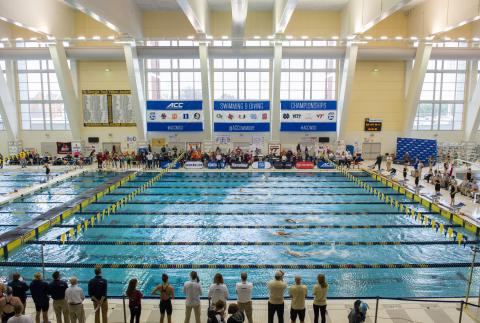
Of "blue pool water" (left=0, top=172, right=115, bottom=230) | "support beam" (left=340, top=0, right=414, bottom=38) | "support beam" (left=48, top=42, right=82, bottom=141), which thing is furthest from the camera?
"support beam" (left=48, top=42, right=82, bottom=141)

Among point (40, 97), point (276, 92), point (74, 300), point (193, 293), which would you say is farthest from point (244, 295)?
point (40, 97)

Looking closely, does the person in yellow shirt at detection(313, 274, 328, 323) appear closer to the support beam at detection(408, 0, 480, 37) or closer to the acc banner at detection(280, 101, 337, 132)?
the support beam at detection(408, 0, 480, 37)

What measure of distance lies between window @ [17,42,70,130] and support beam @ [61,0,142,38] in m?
6.96

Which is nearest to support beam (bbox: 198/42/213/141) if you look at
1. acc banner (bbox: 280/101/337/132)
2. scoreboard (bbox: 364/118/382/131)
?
acc banner (bbox: 280/101/337/132)

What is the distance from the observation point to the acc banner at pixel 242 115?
22297 mm

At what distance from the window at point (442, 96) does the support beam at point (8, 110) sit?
24.2 m

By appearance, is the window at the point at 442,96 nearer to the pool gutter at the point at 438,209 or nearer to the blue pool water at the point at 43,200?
the pool gutter at the point at 438,209

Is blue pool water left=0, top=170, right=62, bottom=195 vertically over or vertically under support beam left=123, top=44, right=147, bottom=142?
under

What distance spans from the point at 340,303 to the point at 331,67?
63.2ft

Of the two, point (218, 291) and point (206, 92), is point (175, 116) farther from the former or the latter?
A: point (218, 291)

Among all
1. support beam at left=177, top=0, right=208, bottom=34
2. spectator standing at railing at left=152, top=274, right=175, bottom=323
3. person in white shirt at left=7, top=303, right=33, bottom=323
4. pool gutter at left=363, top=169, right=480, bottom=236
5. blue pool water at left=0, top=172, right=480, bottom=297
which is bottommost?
blue pool water at left=0, top=172, right=480, bottom=297

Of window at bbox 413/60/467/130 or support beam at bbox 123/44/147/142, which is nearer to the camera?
support beam at bbox 123/44/147/142

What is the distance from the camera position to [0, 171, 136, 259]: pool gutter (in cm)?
882

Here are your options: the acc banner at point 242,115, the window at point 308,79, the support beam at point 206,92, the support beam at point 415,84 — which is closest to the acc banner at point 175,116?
the support beam at point 206,92
